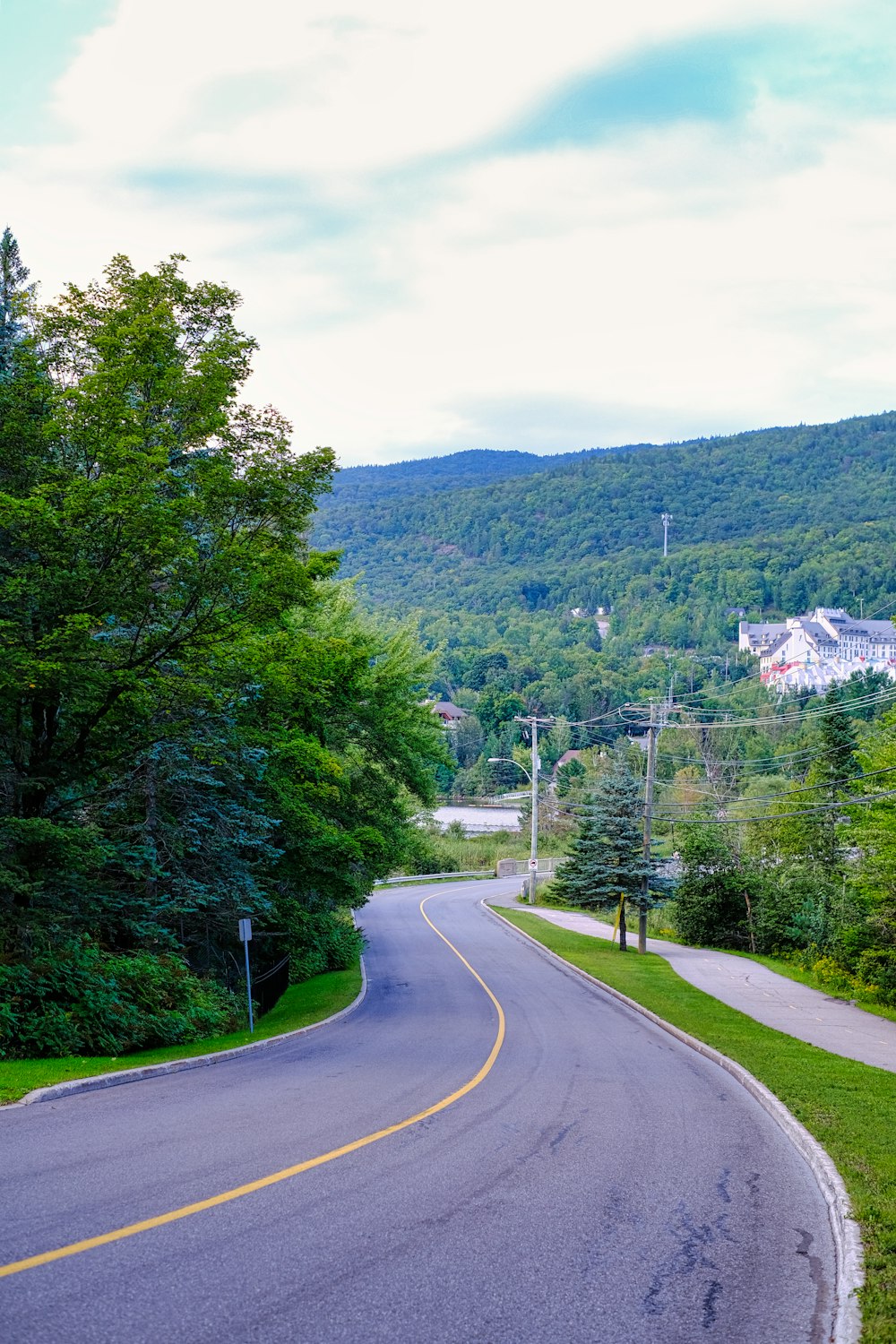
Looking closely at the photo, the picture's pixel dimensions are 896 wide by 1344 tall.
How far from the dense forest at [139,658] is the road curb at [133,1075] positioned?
1073 mm

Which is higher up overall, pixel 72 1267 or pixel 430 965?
pixel 72 1267

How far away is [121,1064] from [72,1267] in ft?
28.3

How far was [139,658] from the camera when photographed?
50.9ft

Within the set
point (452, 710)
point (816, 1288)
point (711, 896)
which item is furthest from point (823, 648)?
point (816, 1288)

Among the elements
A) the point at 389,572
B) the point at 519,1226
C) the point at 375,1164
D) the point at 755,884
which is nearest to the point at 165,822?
the point at 375,1164

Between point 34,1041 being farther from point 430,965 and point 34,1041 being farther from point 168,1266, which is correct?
point 430,965

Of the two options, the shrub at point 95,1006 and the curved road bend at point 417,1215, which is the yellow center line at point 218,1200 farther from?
the shrub at point 95,1006

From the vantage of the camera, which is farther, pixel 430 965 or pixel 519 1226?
pixel 430 965

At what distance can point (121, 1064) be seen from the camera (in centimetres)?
1348

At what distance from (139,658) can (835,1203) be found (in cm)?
1188

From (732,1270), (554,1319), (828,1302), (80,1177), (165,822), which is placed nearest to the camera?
(554,1319)

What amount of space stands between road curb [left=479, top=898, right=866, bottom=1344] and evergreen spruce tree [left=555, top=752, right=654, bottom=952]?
2101 cm

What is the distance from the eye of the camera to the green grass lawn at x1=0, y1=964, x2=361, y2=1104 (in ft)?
38.1

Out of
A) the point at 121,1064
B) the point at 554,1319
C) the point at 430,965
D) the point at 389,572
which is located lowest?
the point at 430,965
